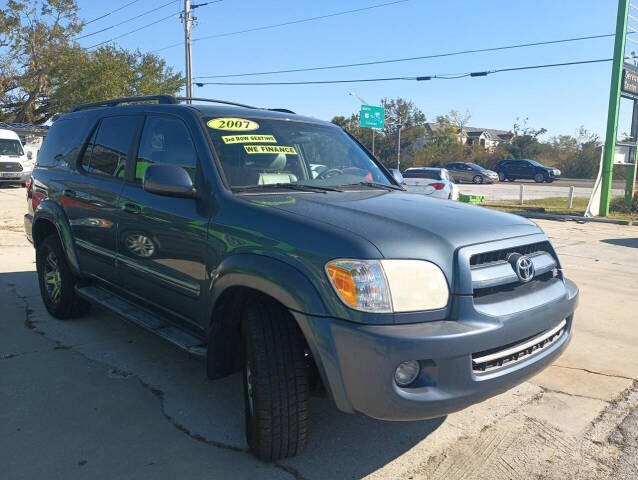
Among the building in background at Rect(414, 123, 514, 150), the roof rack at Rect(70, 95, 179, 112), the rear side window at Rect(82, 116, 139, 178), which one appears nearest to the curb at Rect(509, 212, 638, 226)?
the roof rack at Rect(70, 95, 179, 112)

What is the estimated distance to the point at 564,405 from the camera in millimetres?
3430

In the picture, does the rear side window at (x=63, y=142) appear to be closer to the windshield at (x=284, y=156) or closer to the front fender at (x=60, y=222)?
the front fender at (x=60, y=222)

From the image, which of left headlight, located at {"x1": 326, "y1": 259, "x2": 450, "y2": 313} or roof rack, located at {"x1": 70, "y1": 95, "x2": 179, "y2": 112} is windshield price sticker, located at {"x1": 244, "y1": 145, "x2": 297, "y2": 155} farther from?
left headlight, located at {"x1": 326, "y1": 259, "x2": 450, "y2": 313}

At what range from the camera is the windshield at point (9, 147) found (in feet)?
68.4

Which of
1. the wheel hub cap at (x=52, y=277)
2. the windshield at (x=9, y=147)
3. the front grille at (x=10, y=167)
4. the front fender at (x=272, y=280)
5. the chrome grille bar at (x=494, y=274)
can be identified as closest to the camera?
the front fender at (x=272, y=280)

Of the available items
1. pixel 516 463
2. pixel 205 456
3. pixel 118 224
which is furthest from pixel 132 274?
pixel 516 463

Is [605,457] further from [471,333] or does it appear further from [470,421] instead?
[471,333]

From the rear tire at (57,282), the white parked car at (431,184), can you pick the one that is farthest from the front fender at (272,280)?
the white parked car at (431,184)

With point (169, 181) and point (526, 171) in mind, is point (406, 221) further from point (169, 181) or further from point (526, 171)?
point (526, 171)

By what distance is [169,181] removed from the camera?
2939 millimetres

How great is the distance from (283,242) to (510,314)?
3.65ft

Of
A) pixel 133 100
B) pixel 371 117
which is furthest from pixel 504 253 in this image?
pixel 371 117

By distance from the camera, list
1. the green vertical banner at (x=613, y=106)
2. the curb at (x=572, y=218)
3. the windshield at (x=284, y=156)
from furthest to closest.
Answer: the green vertical banner at (x=613, y=106) → the curb at (x=572, y=218) → the windshield at (x=284, y=156)

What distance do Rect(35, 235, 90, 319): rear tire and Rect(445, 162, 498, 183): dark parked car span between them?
118ft
